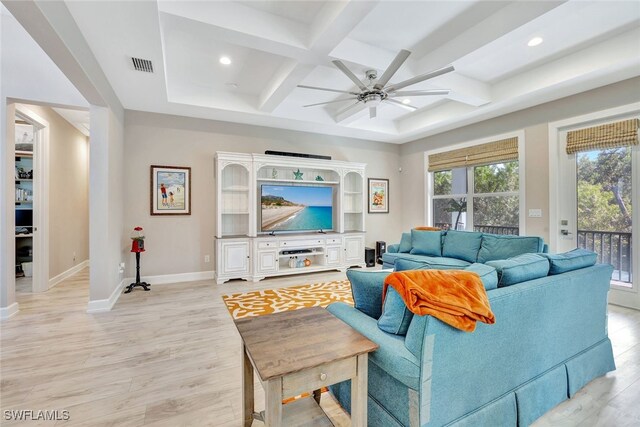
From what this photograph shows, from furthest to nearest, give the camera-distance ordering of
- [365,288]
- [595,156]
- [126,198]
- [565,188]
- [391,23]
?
1. [126,198]
2. [565,188]
3. [595,156]
4. [391,23]
5. [365,288]

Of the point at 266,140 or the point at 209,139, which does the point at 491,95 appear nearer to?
the point at 266,140

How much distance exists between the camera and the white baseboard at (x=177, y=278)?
452 centimetres

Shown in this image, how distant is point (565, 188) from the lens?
399 centimetres

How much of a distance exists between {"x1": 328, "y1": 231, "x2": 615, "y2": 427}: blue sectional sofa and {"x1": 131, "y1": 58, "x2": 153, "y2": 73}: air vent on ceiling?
10.1 ft

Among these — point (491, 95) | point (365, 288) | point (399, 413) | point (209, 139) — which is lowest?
point (399, 413)

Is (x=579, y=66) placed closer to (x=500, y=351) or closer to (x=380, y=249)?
(x=500, y=351)

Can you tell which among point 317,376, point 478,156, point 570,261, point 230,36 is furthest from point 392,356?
point 478,156

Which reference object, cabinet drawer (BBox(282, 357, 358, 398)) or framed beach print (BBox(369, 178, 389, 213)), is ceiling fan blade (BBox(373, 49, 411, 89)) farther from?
framed beach print (BBox(369, 178, 389, 213))

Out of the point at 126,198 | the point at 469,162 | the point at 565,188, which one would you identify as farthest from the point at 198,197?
the point at 565,188

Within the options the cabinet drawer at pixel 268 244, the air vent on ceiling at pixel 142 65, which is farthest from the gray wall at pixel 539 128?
the air vent on ceiling at pixel 142 65

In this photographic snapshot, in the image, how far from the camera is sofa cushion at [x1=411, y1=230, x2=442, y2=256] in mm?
4453

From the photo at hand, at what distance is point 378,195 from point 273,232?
8.87 ft

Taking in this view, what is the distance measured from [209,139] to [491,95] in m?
4.53

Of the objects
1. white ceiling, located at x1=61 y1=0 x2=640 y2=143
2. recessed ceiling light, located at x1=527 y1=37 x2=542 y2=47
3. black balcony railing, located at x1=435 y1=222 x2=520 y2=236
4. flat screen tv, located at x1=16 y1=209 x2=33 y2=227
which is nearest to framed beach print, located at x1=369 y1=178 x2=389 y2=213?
black balcony railing, located at x1=435 y1=222 x2=520 y2=236
